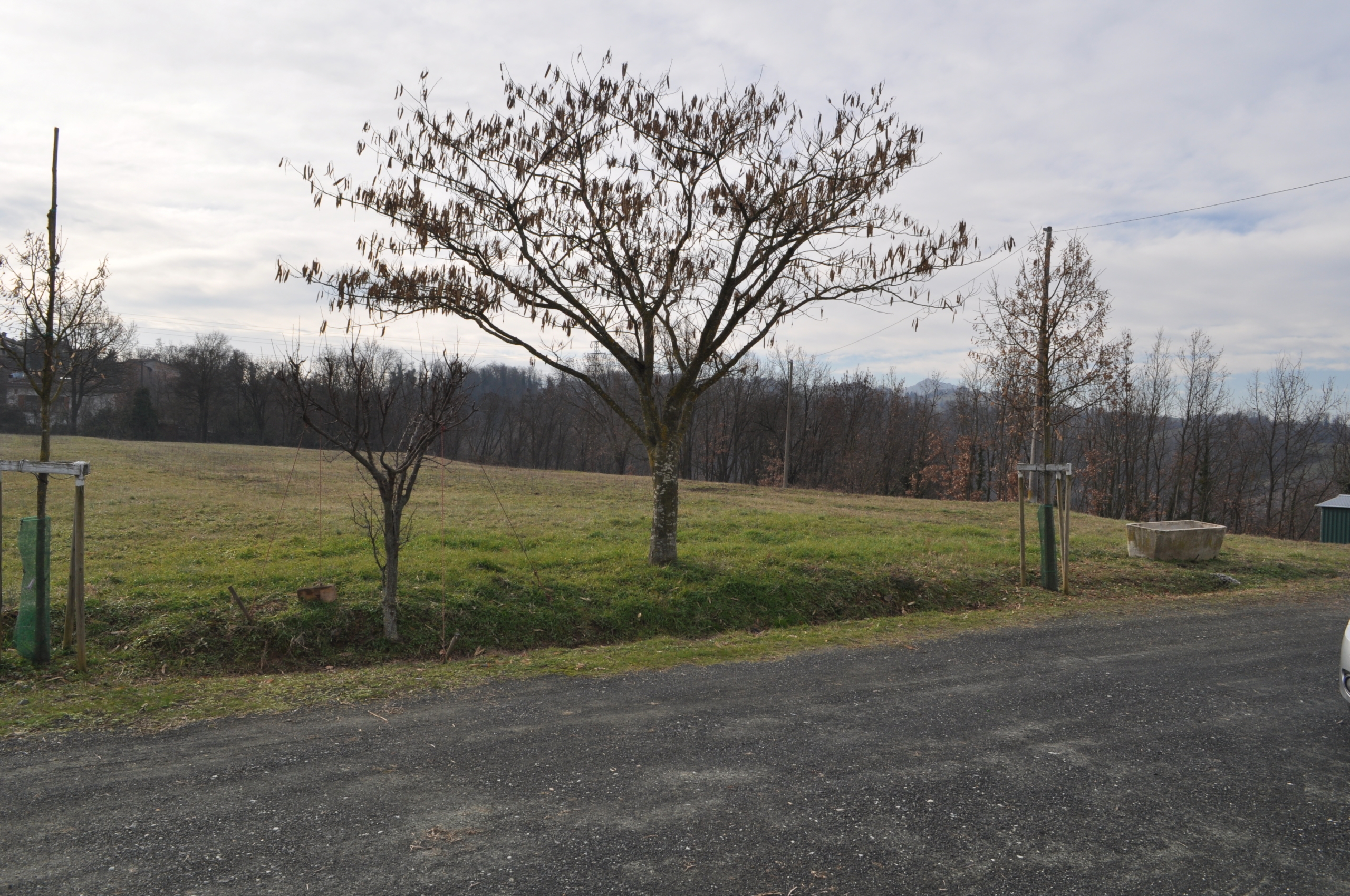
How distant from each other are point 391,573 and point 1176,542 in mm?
11816

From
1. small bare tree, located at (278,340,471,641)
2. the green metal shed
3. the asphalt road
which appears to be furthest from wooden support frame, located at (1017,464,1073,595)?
the green metal shed

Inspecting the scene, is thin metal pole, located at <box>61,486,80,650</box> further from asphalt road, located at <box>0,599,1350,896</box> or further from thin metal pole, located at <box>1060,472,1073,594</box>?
thin metal pole, located at <box>1060,472,1073,594</box>

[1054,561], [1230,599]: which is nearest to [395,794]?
[1054,561]

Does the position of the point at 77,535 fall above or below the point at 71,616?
above

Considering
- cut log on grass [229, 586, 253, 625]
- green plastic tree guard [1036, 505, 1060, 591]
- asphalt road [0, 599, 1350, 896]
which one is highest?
green plastic tree guard [1036, 505, 1060, 591]

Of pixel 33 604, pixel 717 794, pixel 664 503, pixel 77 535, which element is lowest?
pixel 717 794

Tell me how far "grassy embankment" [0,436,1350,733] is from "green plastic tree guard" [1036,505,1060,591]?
14.9 inches

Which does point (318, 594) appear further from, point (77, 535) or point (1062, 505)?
point (1062, 505)

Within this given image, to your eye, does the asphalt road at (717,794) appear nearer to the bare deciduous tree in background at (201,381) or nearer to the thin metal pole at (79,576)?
the thin metal pole at (79,576)

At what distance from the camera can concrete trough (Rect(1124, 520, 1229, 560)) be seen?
478 inches

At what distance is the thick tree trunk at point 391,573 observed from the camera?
668 cm

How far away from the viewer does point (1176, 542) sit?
12.1 m

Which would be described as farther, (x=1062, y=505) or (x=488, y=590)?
(x=1062, y=505)

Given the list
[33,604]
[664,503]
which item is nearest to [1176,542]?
[664,503]
